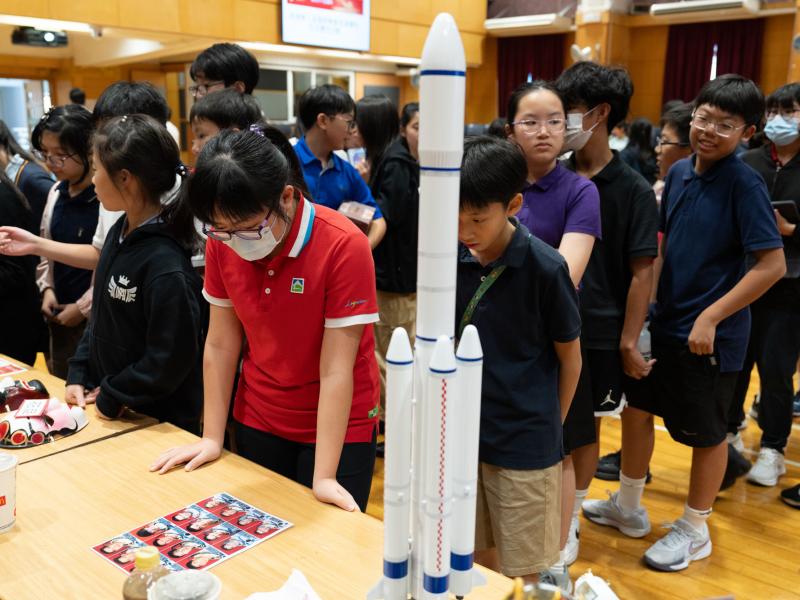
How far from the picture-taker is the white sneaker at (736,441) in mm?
3209

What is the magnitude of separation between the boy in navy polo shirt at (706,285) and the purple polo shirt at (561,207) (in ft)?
1.93

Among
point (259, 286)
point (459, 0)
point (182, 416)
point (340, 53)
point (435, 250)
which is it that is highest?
point (459, 0)

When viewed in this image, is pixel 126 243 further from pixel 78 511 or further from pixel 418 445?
pixel 418 445

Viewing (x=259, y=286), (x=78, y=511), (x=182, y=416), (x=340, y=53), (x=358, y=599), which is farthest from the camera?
(x=340, y=53)

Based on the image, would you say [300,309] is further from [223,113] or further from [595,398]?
[595,398]

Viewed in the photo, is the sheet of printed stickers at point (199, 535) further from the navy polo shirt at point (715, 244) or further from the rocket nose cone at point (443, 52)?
the navy polo shirt at point (715, 244)

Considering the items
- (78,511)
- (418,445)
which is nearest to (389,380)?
(418,445)

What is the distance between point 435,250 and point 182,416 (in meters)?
1.16

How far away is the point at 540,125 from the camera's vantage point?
190 cm

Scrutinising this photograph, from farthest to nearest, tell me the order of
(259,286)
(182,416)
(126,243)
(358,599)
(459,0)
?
(459,0) → (182,416) → (126,243) → (259,286) → (358,599)

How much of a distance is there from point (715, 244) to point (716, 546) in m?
1.13

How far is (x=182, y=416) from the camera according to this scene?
1.85 metres

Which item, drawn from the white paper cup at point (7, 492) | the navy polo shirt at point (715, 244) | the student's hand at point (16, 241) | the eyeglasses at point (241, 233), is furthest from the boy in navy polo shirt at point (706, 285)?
the student's hand at point (16, 241)

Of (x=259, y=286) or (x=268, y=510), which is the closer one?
(x=268, y=510)
